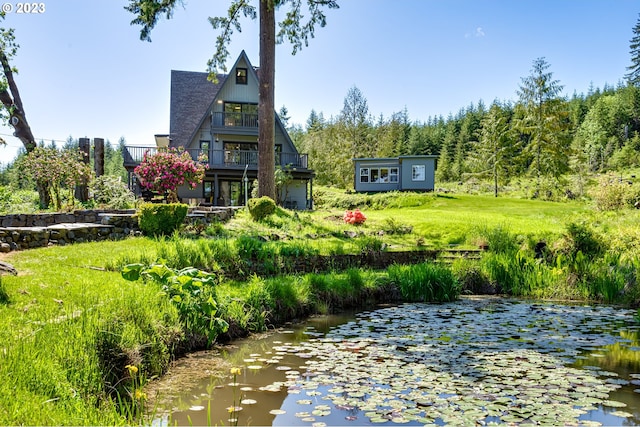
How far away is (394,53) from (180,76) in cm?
1340

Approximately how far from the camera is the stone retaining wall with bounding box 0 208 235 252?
904 cm

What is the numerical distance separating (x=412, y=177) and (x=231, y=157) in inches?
536

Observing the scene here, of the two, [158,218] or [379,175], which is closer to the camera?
[158,218]

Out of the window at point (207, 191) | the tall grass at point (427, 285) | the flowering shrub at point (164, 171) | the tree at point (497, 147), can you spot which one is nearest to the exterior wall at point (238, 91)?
the window at point (207, 191)

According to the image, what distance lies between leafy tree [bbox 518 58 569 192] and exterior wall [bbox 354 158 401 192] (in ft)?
39.5

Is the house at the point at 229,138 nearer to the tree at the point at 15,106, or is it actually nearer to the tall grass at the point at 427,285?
the tree at the point at 15,106

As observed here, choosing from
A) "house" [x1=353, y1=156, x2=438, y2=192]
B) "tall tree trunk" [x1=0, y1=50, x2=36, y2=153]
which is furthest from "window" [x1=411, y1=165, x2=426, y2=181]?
"tall tree trunk" [x1=0, y1=50, x2=36, y2=153]

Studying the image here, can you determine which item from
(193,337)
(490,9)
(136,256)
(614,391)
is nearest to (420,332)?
(614,391)

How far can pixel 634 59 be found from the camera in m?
58.5

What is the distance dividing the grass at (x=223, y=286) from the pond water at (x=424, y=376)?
1.96 feet

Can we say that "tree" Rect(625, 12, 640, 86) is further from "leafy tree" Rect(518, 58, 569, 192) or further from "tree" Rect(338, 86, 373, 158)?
"tree" Rect(338, 86, 373, 158)

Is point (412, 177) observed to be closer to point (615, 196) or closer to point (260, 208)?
point (615, 196)

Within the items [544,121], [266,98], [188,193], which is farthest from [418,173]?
[266,98]

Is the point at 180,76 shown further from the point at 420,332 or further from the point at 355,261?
the point at 420,332
